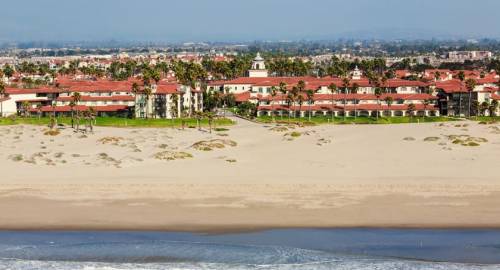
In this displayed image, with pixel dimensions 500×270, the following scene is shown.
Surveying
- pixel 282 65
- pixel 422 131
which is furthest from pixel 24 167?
pixel 282 65

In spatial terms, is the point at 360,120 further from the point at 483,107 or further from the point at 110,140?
the point at 110,140

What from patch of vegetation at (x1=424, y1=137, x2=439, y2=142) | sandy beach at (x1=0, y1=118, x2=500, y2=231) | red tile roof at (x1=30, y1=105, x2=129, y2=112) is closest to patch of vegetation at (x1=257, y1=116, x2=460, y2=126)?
red tile roof at (x1=30, y1=105, x2=129, y2=112)

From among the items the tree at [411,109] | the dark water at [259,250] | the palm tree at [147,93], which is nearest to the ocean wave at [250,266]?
the dark water at [259,250]

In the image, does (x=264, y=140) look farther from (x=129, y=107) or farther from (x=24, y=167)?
(x=129, y=107)

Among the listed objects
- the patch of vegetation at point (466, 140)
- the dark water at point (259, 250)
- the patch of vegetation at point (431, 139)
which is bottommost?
the patch of vegetation at point (431, 139)

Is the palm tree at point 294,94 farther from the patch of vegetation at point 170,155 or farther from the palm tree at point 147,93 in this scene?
the patch of vegetation at point 170,155

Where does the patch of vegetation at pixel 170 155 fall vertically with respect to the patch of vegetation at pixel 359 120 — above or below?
above
